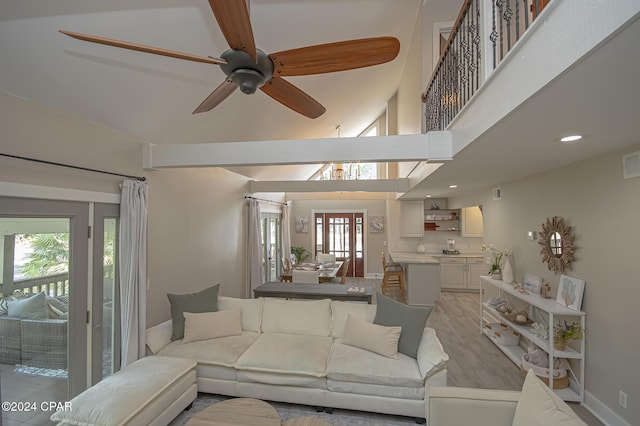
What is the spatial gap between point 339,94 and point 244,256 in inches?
136

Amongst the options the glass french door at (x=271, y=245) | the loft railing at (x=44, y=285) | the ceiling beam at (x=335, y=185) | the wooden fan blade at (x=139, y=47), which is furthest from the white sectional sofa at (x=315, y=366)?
the glass french door at (x=271, y=245)

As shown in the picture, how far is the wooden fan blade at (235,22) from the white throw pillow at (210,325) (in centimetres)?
280

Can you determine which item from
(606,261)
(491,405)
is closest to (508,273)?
(606,261)

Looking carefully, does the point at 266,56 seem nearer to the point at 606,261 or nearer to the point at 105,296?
the point at 105,296

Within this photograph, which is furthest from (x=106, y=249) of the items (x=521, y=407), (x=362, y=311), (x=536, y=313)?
(x=536, y=313)

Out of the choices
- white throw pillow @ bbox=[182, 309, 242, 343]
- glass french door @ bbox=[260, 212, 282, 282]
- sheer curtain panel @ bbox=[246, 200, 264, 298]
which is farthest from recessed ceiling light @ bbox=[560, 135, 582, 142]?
glass french door @ bbox=[260, 212, 282, 282]

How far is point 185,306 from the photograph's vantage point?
3.28 meters

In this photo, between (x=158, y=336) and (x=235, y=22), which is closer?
(x=235, y=22)

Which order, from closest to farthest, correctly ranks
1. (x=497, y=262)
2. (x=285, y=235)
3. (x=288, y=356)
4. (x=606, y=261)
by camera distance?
(x=606, y=261)
(x=288, y=356)
(x=497, y=262)
(x=285, y=235)

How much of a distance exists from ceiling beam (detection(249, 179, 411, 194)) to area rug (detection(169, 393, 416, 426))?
157 inches

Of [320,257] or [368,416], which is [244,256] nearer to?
[320,257]

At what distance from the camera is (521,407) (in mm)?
1729

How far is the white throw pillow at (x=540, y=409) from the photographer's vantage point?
1473mm

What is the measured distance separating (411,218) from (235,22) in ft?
23.1
